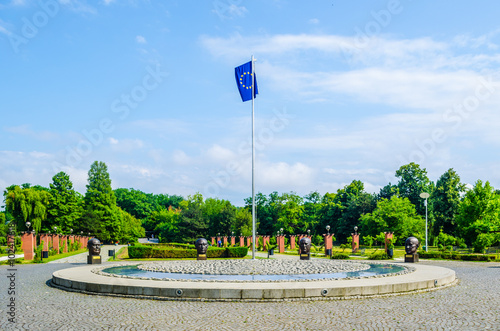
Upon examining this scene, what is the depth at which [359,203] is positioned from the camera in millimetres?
69375

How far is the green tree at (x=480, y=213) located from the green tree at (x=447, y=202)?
11.9 metres

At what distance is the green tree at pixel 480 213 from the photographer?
139 feet

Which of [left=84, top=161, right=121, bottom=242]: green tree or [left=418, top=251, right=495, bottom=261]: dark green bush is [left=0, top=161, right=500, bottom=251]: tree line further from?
[left=418, top=251, right=495, bottom=261]: dark green bush

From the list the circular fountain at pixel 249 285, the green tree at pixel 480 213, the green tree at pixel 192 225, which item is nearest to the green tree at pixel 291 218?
the green tree at pixel 192 225

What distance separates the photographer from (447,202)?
202ft

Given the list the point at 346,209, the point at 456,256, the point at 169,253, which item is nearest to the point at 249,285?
the point at 169,253

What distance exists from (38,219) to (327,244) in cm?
3872

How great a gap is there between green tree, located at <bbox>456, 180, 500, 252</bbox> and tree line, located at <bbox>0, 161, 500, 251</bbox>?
0.09 m

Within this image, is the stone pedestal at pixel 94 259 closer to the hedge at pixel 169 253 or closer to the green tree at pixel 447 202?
the hedge at pixel 169 253

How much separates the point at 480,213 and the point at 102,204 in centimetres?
5684

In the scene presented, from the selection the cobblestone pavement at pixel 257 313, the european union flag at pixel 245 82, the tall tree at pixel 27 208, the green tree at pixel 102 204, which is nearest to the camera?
the cobblestone pavement at pixel 257 313

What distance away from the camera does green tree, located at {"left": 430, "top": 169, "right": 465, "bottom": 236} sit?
61.0 m

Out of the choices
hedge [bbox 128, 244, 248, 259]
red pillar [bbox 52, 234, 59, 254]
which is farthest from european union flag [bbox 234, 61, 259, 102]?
red pillar [bbox 52, 234, 59, 254]

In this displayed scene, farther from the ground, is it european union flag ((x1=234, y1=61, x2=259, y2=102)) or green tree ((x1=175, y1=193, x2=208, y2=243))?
european union flag ((x1=234, y1=61, x2=259, y2=102))
